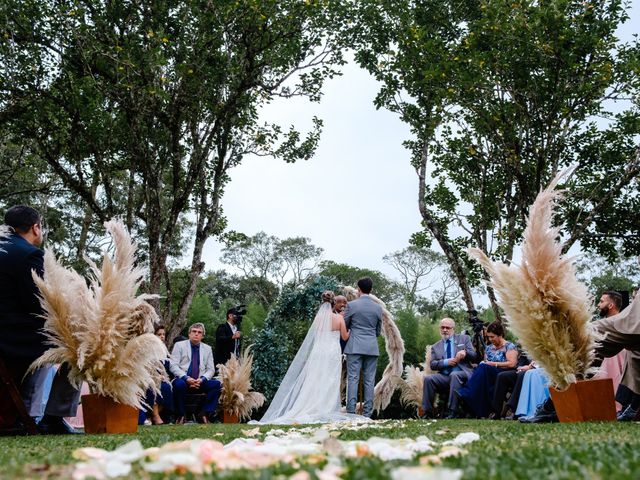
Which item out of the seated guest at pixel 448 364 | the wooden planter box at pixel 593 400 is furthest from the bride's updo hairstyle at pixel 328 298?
the wooden planter box at pixel 593 400

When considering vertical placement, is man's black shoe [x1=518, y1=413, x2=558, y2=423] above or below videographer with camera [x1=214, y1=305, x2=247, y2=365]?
below

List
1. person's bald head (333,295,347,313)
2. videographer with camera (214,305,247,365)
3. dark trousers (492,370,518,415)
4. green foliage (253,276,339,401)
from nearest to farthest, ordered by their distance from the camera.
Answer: dark trousers (492,370,518,415) → person's bald head (333,295,347,313) → videographer with camera (214,305,247,365) → green foliage (253,276,339,401)

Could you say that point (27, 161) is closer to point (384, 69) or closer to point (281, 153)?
point (281, 153)

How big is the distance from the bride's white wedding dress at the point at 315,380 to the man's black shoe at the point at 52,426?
5.50m

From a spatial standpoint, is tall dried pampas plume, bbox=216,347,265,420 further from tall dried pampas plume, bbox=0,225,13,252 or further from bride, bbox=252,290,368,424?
tall dried pampas plume, bbox=0,225,13,252

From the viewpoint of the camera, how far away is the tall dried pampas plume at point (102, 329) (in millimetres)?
5324

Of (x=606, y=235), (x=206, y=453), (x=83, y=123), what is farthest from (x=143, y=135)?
(x=206, y=453)

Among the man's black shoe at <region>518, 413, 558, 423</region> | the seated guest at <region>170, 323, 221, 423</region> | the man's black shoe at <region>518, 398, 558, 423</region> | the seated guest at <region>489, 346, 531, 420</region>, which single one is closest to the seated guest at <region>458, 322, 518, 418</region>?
the seated guest at <region>489, 346, 531, 420</region>

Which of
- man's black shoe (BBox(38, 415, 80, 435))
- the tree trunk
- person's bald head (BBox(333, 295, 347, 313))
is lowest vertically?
man's black shoe (BBox(38, 415, 80, 435))

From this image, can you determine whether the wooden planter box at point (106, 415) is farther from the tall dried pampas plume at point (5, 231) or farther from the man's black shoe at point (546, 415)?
the man's black shoe at point (546, 415)

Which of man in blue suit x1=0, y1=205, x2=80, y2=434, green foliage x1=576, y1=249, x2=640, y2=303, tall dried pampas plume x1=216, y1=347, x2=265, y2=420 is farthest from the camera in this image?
green foliage x1=576, y1=249, x2=640, y2=303

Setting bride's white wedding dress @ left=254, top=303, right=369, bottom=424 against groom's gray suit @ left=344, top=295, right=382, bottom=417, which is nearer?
groom's gray suit @ left=344, top=295, right=382, bottom=417

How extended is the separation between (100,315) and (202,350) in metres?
6.42

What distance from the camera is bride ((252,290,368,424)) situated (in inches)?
445
